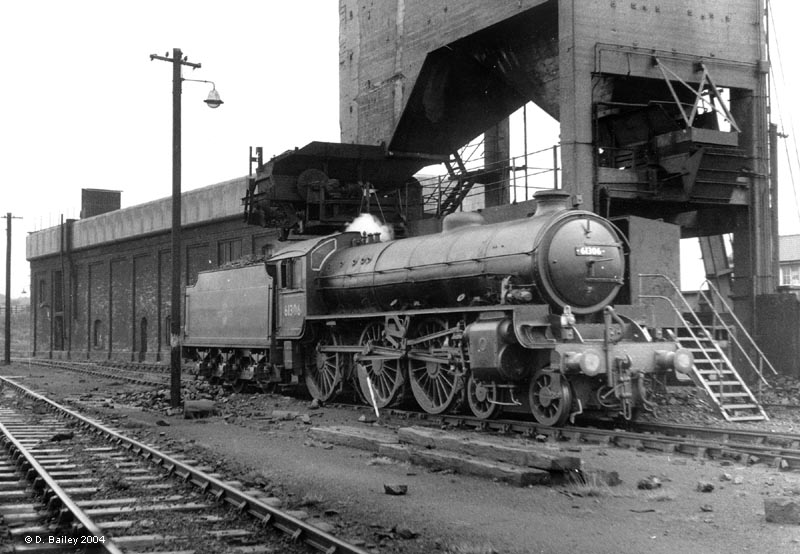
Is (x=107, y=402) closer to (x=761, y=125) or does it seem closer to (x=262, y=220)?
(x=262, y=220)

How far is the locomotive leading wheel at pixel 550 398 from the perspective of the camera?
10.7 meters

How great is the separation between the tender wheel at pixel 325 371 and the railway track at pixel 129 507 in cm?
515

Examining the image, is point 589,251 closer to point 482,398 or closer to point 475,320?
point 475,320

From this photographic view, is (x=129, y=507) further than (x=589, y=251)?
No

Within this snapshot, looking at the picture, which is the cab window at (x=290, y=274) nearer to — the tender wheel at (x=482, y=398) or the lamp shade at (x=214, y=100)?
the lamp shade at (x=214, y=100)

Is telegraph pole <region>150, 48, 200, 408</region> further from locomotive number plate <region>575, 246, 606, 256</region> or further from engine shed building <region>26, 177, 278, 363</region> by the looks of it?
engine shed building <region>26, 177, 278, 363</region>

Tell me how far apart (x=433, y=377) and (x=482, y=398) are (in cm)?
118

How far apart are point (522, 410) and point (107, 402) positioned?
9058mm

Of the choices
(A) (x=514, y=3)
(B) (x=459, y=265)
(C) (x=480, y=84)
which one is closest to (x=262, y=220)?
(C) (x=480, y=84)

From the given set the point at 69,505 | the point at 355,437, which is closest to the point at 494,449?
the point at 355,437

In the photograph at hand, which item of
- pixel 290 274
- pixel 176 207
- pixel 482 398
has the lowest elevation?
pixel 482 398

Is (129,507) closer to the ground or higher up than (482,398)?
closer to the ground

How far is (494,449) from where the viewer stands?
27.5 feet

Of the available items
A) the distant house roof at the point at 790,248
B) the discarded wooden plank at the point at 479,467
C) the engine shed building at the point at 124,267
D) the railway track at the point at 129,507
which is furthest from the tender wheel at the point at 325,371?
the distant house roof at the point at 790,248
